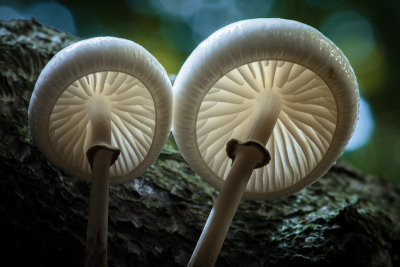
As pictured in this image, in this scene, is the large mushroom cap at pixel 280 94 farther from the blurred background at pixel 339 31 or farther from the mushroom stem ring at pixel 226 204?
the blurred background at pixel 339 31

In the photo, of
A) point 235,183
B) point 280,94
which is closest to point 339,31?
point 280,94

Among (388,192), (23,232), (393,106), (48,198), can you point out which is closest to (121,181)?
(48,198)

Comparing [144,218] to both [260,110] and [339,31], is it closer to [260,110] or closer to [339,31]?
[260,110]

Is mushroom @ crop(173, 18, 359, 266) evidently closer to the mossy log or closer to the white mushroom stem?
the white mushroom stem

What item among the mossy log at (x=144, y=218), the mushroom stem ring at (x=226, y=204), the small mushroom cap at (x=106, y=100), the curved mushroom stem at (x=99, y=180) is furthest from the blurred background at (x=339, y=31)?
the mushroom stem ring at (x=226, y=204)

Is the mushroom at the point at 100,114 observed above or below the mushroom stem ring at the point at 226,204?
above

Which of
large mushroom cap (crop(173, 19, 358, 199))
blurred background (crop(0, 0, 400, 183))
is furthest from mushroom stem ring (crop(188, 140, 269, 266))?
blurred background (crop(0, 0, 400, 183))

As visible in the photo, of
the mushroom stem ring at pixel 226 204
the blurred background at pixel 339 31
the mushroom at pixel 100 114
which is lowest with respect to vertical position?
the mushroom stem ring at pixel 226 204

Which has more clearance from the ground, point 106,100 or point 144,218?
point 106,100
